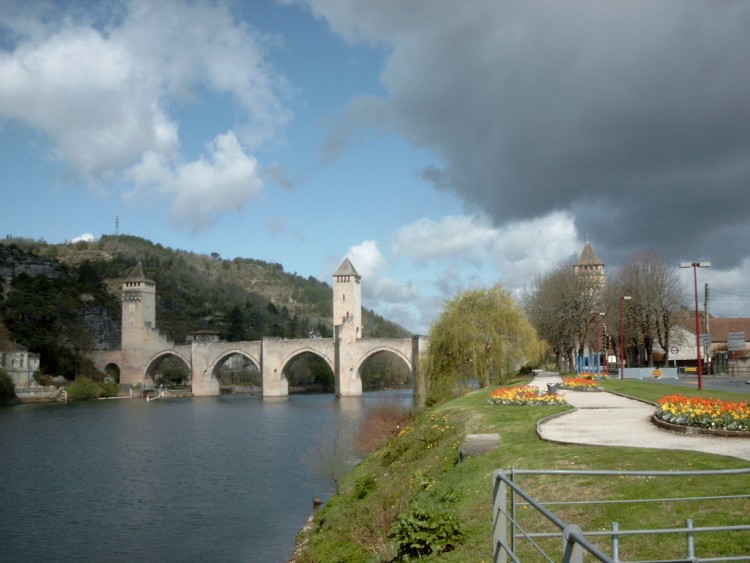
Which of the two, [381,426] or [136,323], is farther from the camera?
[136,323]

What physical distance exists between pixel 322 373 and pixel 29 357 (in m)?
32.8

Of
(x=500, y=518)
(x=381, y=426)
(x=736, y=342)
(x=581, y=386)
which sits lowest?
(x=381, y=426)

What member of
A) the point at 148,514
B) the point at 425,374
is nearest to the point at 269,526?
the point at 148,514

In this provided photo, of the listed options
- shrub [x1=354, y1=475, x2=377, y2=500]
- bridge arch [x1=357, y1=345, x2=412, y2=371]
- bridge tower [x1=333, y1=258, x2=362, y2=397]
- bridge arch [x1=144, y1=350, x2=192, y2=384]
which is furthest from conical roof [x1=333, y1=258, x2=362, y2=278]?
shrub [x1=354, y1=475, x2=377, y2=500]

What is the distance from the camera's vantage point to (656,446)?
11164mm

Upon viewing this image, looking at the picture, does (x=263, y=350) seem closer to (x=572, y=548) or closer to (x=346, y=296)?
(x=346, y=296)

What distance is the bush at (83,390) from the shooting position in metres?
70.5

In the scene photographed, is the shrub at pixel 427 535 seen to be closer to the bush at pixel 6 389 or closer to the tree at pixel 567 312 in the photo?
the tree at pixel 567 312

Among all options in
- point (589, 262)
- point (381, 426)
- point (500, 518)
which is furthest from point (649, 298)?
point (500, 518)

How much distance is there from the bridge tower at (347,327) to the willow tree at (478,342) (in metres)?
36.8

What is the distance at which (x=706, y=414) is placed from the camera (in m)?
12.3

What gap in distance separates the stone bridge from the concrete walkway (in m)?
45.7

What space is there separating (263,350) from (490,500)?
223 feet

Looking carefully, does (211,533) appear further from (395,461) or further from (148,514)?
(395,461)
